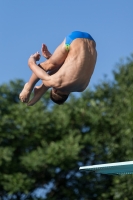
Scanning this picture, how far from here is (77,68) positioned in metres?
4.22

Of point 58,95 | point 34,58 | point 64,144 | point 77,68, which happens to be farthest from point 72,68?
point 64,144

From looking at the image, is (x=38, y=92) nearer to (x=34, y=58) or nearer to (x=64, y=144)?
(x=34, y=58)

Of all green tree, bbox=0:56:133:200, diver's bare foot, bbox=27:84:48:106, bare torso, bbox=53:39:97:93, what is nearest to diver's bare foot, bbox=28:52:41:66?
diver's bare foot, bbox=27:84:48:106

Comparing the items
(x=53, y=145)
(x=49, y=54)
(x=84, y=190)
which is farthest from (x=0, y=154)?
(x=49, y=54)

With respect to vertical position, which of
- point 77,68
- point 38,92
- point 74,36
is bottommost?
point 77,68

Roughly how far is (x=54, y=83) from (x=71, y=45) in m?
0.33

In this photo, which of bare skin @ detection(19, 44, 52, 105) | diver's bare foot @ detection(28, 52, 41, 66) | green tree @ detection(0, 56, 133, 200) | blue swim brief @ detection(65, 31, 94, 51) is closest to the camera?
blue swim brief @ detection(65, 31, 94, 51)

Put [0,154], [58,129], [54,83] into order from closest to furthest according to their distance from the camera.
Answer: [54,83], [0,154], [58,129]

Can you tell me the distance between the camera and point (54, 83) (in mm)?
4277

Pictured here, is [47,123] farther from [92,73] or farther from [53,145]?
[92,73]

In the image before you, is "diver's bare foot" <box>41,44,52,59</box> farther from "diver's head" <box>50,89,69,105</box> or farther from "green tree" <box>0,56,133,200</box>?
"green tree" <box>0,56,133,200</box>

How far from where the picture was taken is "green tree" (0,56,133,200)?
16719mm

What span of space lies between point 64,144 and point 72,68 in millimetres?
12694

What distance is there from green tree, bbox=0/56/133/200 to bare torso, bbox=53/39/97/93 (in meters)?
12.0
